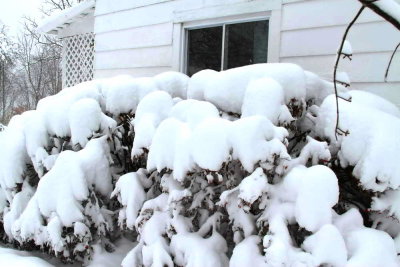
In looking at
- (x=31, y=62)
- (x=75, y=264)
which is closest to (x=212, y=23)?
(x=75, y=264)

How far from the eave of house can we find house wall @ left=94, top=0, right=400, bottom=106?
497 mm

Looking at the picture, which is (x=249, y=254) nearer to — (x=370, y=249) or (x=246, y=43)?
(x=370, y=249)

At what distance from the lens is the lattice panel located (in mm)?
7742

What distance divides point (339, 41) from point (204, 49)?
1857 millimetres

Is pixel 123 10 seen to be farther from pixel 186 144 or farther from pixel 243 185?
pixel 243 185

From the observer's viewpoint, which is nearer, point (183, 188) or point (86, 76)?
point (183, 188)

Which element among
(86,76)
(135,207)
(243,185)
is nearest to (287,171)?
(243,185)

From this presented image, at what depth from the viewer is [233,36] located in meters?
5.09

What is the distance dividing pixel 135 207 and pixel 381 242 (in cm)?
162

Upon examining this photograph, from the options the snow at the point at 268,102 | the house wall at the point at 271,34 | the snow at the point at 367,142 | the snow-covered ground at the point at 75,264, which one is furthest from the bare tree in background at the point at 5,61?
the snow at the point at 367,142

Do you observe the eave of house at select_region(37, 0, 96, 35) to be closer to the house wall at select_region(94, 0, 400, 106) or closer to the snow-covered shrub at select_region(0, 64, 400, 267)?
the house wall at select_region(94, 0, 400, 106)

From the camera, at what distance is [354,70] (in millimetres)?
4051

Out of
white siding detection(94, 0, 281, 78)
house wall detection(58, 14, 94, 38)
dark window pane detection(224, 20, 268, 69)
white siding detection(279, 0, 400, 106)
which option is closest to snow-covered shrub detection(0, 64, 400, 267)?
white siding detection(279, 0, 400, 106)

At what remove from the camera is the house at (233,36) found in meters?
3.96
